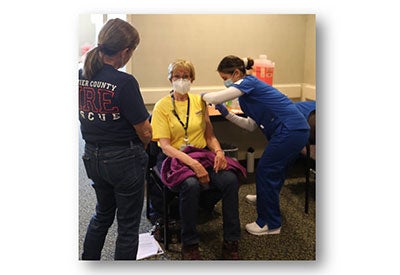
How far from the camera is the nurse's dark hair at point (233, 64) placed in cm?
177

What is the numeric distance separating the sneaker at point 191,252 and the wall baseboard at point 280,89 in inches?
23.5

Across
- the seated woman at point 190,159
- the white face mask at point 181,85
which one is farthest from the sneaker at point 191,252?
the white face mask at point 181,85

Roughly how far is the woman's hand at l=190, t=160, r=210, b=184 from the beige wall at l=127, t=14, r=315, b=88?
326mm

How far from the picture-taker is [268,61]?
1.82 meters

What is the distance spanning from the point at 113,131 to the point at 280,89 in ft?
2.36

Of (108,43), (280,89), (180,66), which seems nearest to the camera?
(108,43)

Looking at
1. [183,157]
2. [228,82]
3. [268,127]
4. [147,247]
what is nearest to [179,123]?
[183,157]

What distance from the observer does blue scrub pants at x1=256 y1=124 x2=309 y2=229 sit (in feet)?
5.95

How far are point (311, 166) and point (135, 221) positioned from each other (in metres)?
Result: 0.72

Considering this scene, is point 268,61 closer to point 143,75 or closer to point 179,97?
point 179,97

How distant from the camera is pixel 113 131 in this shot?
1.61 m

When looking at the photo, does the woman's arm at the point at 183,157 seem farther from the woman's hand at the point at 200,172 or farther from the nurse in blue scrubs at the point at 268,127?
the nurse in blue scrubs at the point at 268,127

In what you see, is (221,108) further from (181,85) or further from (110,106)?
(110,106)
